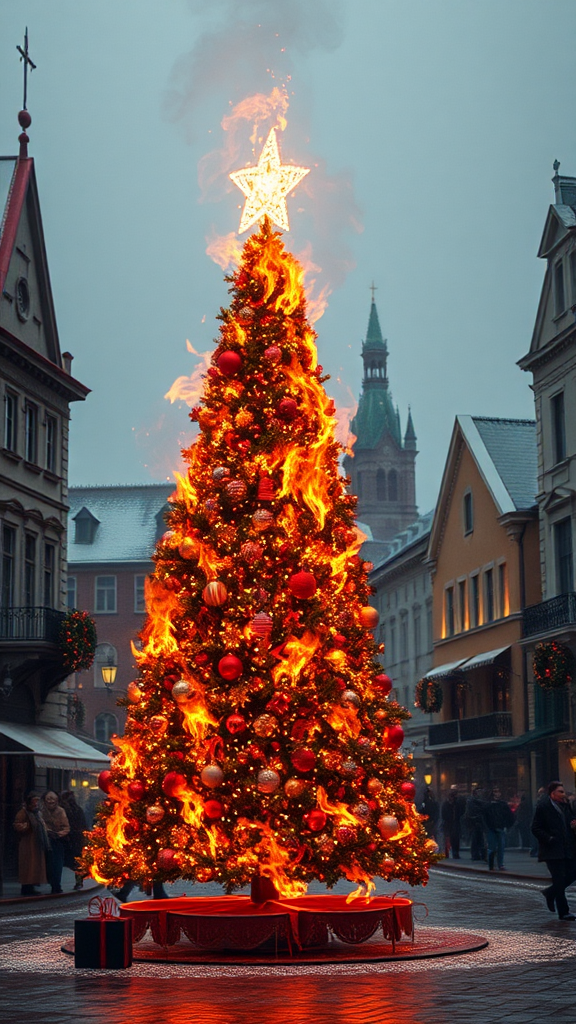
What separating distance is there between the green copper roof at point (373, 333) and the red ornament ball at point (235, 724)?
17081 centimetres

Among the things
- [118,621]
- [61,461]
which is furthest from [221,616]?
[118,621]

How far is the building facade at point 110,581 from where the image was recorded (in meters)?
74.8

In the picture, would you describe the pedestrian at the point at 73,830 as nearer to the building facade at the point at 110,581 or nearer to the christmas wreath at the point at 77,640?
the christmas wreath at the point at 77,640

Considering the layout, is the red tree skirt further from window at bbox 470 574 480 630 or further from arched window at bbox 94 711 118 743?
arched window at bbox 94 711 118 743

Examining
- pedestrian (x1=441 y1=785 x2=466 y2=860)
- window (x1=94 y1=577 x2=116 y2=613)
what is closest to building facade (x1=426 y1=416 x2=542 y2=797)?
pedestrian (x1=441 y1=785 x2=466 y2=860)

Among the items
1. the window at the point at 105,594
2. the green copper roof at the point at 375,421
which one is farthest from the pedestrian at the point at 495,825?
the green copper roof at the point at 375,421

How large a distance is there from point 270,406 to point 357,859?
14.7 feet

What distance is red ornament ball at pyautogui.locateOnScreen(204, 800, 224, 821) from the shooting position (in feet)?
43.2

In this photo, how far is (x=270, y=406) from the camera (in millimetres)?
14477

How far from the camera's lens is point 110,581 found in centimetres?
7794

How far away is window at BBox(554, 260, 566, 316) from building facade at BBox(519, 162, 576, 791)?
0.07 ft

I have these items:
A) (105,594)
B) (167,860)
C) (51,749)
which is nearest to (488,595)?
(51,749)

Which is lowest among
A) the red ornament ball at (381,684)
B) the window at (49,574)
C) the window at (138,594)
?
the red ornament ball at (381,684)

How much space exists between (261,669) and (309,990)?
339cm
